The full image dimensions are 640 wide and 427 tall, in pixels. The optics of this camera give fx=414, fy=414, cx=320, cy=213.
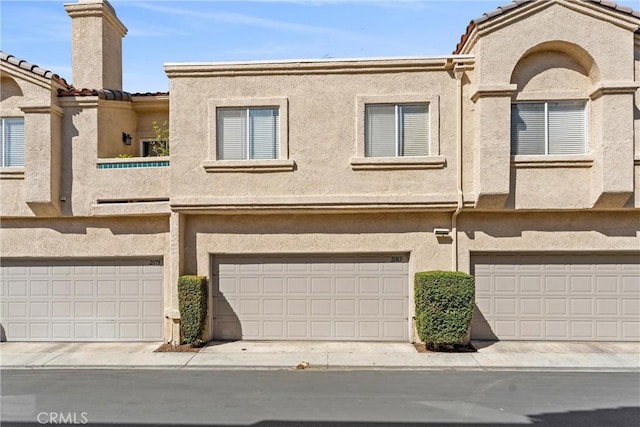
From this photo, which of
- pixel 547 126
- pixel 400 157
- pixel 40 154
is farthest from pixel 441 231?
pixel 40 154

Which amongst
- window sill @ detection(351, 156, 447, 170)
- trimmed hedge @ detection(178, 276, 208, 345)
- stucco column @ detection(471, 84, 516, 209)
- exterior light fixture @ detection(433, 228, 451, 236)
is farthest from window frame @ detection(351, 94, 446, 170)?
trimmed hedge @ detection(178, 276, 208, 345)

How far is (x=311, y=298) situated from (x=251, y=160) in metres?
3.64

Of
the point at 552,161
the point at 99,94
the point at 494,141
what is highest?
the point at 99,94

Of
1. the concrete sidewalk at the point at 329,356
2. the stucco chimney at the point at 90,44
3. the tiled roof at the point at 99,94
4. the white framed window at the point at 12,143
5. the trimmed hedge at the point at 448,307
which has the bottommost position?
the concrete sidewalk at the point at 329,356

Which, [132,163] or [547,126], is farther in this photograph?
[132,163]

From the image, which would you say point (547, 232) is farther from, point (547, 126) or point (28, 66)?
point (28, 66)

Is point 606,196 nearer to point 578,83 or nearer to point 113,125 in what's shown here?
point 578,83

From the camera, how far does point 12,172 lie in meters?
10.2

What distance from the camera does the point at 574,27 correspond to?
9.21 m

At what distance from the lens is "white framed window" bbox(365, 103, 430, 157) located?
976 centimetres

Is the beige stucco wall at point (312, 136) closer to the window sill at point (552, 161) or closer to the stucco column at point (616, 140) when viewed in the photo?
the window sill at point (552, 161)

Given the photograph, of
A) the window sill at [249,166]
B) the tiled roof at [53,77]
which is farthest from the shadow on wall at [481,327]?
the tiled roof at [53,77]

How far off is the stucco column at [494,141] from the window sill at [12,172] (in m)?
11.0

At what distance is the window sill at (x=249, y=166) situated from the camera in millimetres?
9719
